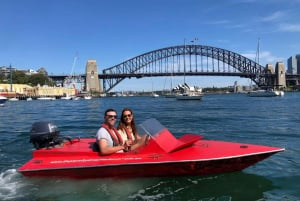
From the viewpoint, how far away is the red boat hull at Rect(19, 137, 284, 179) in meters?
6.71

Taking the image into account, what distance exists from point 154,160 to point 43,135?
2482 millimetres

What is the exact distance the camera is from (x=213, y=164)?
22.4 feet

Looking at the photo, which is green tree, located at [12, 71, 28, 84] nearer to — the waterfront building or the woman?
the waterfront building

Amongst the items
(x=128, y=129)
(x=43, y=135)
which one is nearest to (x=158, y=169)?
(x=128, y=129)

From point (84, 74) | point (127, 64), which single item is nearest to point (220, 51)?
point (127, 64)

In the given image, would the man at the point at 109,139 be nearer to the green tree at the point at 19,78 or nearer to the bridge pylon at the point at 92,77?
the bridge pylon at the point at 92,77

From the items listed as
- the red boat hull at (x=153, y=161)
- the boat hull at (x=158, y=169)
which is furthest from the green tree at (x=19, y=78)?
the boat hull at (x=158, y=169)

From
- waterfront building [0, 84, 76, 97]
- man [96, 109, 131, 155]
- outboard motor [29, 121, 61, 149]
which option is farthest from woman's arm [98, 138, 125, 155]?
waterfront building [0, 84, 76, 97]

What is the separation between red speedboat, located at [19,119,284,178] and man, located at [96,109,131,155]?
5.0 inches

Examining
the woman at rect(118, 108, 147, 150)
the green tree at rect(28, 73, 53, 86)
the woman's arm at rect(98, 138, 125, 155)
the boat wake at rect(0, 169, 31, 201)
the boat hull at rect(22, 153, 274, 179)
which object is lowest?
the boat wake at rect(0, 169, 31, 201)

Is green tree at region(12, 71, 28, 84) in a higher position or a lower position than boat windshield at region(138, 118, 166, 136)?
higher

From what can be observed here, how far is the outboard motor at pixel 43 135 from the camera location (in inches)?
303

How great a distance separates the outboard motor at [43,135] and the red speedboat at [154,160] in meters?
0.43

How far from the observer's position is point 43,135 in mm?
7699
